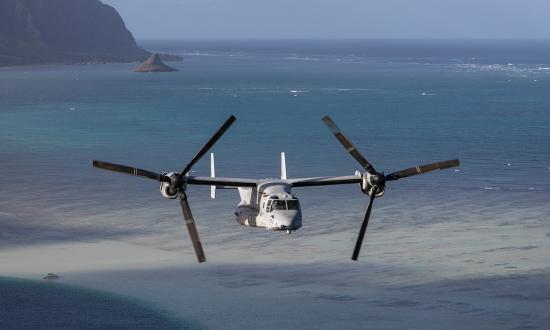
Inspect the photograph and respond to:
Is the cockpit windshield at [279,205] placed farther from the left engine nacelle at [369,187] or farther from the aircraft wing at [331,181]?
the left engine nacelle at [369,187]

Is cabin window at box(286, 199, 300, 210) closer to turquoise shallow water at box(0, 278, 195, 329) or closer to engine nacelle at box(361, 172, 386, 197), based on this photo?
engine nacelle at box(361, 172, 386, 197)

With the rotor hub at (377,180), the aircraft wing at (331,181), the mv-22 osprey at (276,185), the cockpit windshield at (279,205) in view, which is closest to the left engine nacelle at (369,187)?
the mv-22 osprey at (276,185)

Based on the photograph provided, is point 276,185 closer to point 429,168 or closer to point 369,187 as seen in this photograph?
point 369,187

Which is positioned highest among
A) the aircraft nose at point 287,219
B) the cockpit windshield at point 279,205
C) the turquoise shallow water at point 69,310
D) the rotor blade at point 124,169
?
the rotor blade at point 124,169

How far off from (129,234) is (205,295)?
23633mm

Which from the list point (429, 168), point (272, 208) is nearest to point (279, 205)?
point (272, 208)

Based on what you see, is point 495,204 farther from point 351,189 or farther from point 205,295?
point 205,295

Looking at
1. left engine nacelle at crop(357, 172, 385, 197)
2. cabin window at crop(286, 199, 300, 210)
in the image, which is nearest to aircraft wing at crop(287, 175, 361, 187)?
left engine nacelle at crop(357, 172, 385, 197)

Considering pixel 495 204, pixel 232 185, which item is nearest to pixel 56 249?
pixel 232 185

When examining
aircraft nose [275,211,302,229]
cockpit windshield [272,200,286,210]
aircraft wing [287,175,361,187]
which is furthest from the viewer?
cockpit windshield [272,200,286,210]

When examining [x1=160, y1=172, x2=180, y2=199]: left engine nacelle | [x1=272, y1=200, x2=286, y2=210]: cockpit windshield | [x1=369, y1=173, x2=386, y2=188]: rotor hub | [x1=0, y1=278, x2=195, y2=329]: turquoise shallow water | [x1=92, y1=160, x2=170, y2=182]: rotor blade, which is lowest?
[x1=0, y1=278, x2=195, y2=329]: turquoise shallow water

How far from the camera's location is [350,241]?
118 meters

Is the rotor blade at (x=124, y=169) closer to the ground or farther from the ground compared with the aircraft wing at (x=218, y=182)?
farther from the ground

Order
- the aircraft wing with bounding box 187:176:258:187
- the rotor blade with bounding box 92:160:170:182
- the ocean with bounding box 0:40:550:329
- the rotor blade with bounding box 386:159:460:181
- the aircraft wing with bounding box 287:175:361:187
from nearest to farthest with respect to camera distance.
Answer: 1. the rotor blade with bounding box 92:160:170:182
2. the rotor blade with bounding box 386:159:460:181
3. the aircraft wing with bounding box 287:175:361:187
4. the aircraft wing with bounding box 187:176:258:187
5. the ocean with bounding box 0:40:550:329
